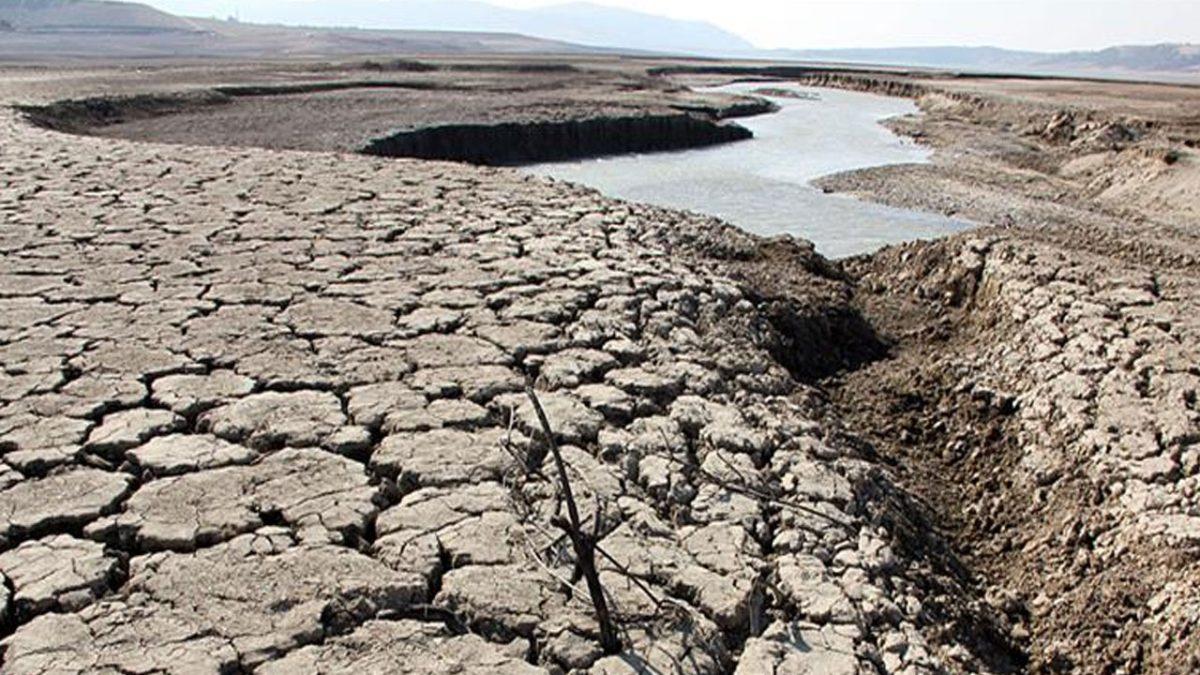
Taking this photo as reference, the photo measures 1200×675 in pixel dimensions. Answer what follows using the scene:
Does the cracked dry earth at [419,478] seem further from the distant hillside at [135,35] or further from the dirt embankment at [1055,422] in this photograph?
the distant hillside at [135,35]

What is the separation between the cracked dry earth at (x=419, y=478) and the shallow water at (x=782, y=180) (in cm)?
519

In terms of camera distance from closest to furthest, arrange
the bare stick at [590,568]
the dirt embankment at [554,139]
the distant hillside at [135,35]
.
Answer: the bare stick at [590,568]
the dirt embankment at [554,139]
the distant hillside at [135,35]

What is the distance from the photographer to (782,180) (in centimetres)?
1386

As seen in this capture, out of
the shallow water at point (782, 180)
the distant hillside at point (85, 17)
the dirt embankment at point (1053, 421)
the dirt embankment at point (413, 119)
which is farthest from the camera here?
the distant hillside at point (85, 17)

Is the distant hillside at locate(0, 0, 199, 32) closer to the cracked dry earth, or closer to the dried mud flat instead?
the dried mud flat

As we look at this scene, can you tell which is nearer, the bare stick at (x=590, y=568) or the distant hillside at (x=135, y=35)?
the bare stick at (x=590, y=568)

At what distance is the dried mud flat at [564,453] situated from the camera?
8.09ft

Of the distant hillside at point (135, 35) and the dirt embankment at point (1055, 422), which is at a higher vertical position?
the dirt embankment at point (1055, 422)

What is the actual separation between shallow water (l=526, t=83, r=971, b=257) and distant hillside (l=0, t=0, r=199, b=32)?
262 feet

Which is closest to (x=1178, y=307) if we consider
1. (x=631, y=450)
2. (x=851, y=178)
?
(x=631, y=450)

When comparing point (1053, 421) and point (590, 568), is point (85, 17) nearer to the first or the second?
point (1053, 421)

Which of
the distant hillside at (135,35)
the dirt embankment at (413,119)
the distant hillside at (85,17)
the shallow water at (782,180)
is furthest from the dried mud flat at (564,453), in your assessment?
the distant hillside at (85,17)

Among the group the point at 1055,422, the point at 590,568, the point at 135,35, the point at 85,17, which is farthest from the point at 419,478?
the point at 85,17

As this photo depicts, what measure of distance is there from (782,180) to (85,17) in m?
97.0
